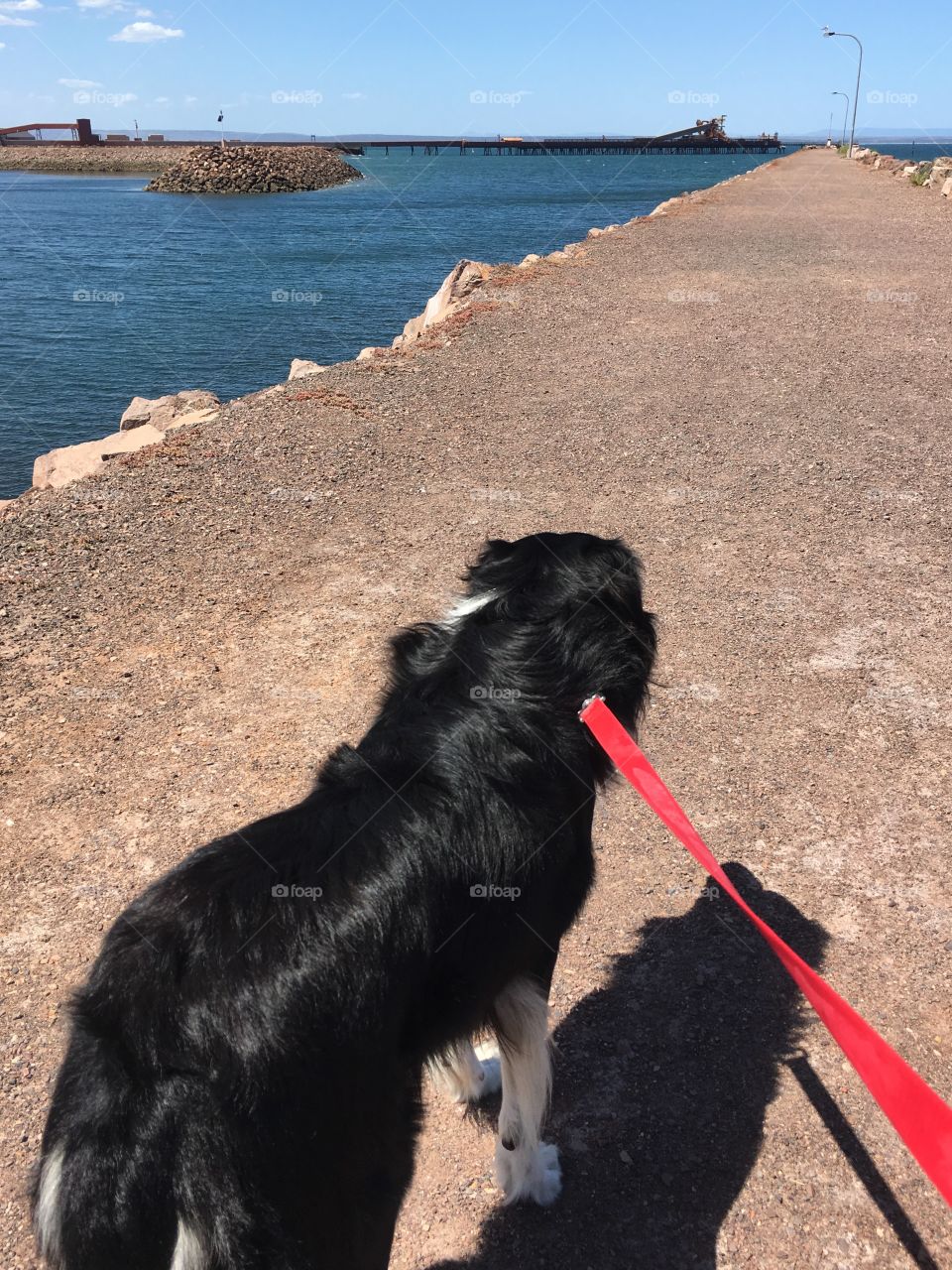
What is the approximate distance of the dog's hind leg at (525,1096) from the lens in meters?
2.46

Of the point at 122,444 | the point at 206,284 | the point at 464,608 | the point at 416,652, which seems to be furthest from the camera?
the point at 206,284

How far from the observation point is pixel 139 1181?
1.57 metres

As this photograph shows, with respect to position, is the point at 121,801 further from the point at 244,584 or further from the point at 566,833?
the point at 566,833

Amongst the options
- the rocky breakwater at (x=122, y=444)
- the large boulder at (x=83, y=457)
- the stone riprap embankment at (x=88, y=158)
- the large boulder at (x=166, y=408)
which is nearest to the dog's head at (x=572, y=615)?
the rocky breakwater at (x=122, y=444)

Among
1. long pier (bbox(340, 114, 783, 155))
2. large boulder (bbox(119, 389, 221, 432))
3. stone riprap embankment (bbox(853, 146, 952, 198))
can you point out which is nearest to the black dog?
large boulder (bbox(119, 389, 221, 432))

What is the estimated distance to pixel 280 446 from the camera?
866 cm

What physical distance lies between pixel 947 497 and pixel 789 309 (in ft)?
25.0

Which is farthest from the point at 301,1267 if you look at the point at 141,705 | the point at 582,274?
the point at 582,274

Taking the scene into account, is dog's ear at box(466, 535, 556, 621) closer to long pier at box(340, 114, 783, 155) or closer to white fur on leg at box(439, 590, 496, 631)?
white fur on leg at box(439, 590, 496, 631)

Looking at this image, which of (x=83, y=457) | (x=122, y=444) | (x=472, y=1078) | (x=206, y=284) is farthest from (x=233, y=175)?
(x=472, y=1078)

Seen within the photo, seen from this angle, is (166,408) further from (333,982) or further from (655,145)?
(655,145)

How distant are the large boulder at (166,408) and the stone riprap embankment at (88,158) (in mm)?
108383

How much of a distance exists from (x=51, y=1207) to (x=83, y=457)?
10.6 metres

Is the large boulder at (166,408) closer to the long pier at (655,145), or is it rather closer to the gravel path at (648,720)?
the gravel path at (648,720)
